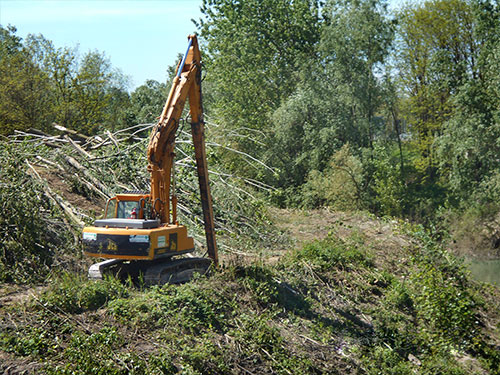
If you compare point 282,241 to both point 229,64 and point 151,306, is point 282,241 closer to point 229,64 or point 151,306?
point 151,306

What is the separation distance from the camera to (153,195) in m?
11.4

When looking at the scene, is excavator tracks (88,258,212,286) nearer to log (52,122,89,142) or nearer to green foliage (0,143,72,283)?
green foliage (0,143,72,283)

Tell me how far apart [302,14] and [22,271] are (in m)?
26.9

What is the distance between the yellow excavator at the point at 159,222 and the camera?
414 inches

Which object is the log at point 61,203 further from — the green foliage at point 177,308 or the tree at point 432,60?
the tree at point 432,60

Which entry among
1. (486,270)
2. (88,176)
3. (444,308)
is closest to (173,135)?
(88,176)

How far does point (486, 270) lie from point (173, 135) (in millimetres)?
18412

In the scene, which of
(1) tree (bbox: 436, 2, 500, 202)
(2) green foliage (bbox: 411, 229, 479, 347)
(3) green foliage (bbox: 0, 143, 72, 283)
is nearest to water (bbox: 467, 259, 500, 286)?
(1) tree (bbox: 436, 2, 500, 202)

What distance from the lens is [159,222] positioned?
11.1m

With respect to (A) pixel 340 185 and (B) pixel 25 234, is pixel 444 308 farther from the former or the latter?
(A) pixel 340 185

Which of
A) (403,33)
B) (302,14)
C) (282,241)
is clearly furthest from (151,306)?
(403,33)

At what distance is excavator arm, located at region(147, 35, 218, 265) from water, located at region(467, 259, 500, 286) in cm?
1425

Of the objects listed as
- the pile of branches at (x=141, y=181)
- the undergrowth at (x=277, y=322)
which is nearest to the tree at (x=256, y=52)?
the pile of branches at (x=141, y=181)

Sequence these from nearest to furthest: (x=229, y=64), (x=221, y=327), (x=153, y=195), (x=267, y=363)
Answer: (x=267, y=363) < (x=221, y=327) < (x=153, y=195) < (x=229, y=64)
